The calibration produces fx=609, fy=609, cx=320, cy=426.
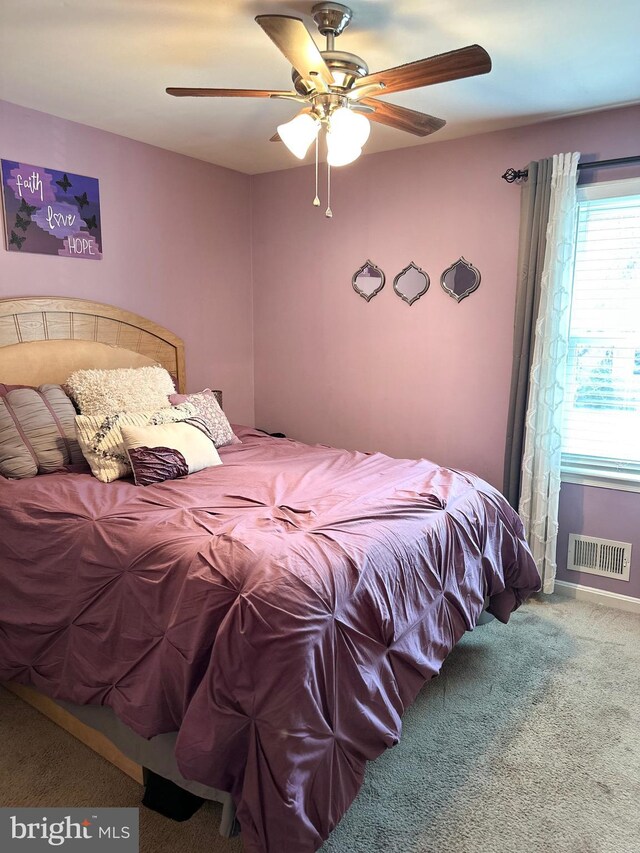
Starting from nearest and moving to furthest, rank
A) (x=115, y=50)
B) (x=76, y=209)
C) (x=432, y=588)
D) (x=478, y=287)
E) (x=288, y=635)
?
(x=288, y=635) < (x=432, y=588) < (x=115, y=50) < (x=76, y=209) < (x=478, y=287)

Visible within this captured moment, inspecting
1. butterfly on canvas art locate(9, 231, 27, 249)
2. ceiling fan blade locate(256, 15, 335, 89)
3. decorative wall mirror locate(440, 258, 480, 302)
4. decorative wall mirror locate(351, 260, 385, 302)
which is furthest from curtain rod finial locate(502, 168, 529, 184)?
butterfly on canvas art locate(9, 231, 27, 249)

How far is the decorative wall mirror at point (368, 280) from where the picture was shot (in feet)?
12.5

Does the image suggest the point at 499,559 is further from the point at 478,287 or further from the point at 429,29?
the point at 429,29

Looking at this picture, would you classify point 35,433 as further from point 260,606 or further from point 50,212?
point 260,606

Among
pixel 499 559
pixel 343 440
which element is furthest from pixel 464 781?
pixel 343 440

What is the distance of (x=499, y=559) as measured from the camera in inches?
102

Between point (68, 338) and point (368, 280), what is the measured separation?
71.5 inches

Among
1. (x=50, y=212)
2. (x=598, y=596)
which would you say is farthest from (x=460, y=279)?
(x=50, y=212)

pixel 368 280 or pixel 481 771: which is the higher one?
pixel 368 280

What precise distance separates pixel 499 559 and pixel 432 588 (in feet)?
2.01

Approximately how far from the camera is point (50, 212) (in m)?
3.12

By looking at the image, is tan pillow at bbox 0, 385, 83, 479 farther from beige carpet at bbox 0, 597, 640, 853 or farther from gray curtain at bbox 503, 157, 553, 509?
gray curtain at bbox 503, 157, 553, 509

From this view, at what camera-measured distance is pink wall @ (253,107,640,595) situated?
333cm

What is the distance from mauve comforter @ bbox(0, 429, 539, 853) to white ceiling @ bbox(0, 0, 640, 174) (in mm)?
1696
